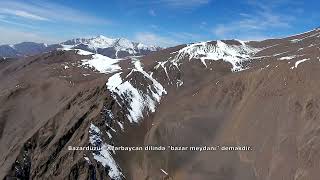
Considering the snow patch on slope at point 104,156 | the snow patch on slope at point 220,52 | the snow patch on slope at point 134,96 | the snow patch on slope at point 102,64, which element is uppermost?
the snow patch on slope at point 220,52

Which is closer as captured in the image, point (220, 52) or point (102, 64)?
point (220, 52)

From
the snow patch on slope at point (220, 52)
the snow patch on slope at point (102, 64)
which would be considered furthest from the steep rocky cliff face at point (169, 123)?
the snow patch on slope at point (102, 64)

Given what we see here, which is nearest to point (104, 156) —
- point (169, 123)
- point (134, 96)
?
point (169, 123)

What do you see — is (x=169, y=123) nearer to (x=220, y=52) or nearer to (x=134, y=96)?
(x=134, y=96)

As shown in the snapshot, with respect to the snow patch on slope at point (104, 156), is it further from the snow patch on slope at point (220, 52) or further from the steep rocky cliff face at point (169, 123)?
the snow patch on slope at point (220, 52)

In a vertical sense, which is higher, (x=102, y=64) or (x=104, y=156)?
(x=102, y=64)

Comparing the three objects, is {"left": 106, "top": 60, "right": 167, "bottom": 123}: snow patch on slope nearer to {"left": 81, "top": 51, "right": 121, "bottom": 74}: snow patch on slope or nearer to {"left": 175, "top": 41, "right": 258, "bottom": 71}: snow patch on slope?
{"left": 81, "top": 51, "right": 121, "bottom": 74}: snow patch on slope

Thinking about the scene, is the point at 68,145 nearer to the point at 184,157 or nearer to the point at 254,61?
the point at 184,157

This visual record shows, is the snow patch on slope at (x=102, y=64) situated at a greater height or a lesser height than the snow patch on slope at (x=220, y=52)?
lesser

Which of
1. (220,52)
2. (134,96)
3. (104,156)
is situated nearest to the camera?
(104,156)
